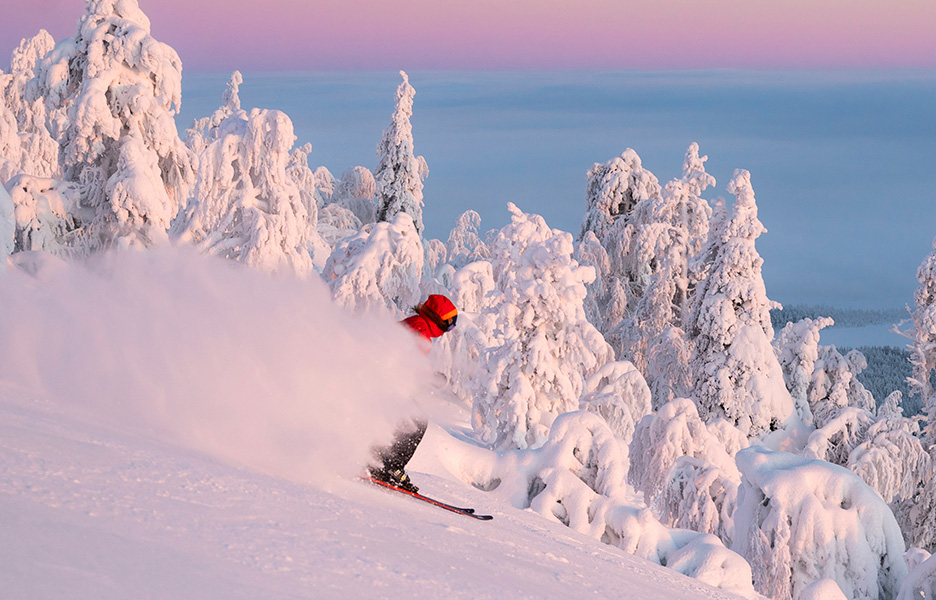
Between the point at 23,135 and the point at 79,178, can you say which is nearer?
the point at 79,178

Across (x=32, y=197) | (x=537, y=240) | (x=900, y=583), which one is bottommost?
(x=900, y=583)

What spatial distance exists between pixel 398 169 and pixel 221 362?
31398 millimetres

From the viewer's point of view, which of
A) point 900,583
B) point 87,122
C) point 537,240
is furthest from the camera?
point 87,122

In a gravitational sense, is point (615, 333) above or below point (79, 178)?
above

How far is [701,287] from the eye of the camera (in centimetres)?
2416

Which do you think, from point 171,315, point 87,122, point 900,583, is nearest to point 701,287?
point 900,583

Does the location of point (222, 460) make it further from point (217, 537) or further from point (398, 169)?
point (398, 169)

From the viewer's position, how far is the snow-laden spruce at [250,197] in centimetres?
2152

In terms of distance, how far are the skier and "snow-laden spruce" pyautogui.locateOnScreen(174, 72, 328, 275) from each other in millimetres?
14214

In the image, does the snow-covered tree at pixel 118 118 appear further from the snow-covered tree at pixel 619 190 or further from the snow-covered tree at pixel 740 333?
the snow-covered tree at pixel 619 190

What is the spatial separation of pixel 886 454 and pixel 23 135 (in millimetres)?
40540

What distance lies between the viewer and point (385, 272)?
24.0m

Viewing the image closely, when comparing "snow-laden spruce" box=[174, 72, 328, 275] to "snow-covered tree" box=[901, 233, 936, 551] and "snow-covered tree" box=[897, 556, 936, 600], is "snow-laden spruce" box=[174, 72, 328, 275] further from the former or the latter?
"snow-covered tree" box=[901, 233, 936, 551]

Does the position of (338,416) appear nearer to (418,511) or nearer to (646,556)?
(418,511)
